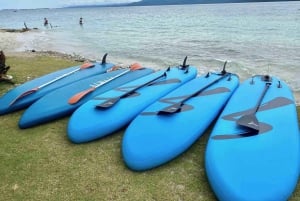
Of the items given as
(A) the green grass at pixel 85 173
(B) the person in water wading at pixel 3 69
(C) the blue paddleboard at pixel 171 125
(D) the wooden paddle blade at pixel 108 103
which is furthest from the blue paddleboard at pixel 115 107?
(B) the person in water wading at pixel 3 69

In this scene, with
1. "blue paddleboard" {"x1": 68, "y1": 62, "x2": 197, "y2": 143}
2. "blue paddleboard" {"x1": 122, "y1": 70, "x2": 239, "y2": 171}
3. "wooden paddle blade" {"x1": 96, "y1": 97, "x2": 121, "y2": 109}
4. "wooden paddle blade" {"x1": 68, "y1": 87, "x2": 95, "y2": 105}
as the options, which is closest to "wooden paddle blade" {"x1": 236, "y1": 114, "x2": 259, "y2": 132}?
"blue paddleboard" {"x1": 122, "y1": 70, "x2": 239, "y2": 171}

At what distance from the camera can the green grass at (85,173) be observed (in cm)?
390

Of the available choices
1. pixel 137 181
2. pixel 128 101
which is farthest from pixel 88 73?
pixel 137 181

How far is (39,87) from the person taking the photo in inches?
279

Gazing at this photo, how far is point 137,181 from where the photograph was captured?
13.4 feet

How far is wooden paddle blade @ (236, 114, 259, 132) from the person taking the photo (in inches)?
174

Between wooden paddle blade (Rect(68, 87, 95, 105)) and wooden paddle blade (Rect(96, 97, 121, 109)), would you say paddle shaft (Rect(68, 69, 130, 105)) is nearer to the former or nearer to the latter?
wooden paddle blade (Rect(68, 87, 95, 105))

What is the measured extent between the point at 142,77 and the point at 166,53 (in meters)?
9.48

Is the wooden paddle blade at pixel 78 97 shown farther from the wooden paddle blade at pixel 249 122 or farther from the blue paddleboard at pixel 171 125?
the wooden paddle blade at pixel 249 122

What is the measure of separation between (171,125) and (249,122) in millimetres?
1101

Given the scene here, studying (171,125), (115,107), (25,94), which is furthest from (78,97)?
(171,125)

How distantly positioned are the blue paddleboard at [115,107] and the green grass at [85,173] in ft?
0.60

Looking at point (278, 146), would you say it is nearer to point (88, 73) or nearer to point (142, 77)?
point (142, 77)

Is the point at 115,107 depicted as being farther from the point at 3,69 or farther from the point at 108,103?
Answer: the point at 3,69
